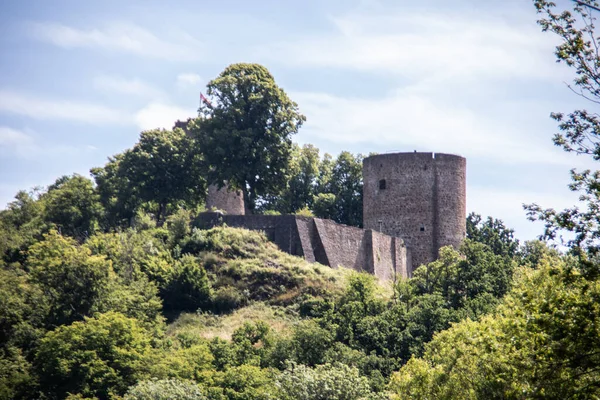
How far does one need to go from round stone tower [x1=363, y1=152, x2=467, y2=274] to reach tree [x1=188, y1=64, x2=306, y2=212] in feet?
17.8

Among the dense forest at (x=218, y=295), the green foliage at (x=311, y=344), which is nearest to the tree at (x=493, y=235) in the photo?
the dense forest at (x=218, y=295)

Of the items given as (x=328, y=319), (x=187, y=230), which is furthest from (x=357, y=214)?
(x=328, y=319)

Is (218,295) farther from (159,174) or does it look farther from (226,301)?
(159,174)

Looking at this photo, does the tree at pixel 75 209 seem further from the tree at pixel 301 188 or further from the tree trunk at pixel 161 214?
the tree at pixel 301 188

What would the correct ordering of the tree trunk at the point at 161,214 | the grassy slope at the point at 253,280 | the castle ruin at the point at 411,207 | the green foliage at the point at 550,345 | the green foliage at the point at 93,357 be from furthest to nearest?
1. the tree trunk at the point at 161,214
2. the castle ruin at the point at 411,207
3. the grassy slope at the point at 253,280
4. the green foliage at the point at 93,357
5. the green foliage at the point at 550,345

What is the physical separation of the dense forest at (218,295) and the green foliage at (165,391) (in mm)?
79

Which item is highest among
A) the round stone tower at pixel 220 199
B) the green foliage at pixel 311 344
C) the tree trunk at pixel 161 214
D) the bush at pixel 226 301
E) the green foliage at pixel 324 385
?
A: the round stone tower at pixel 220 199

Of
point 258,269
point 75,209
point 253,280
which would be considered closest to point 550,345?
point 253,280

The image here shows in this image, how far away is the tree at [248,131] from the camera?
55.4 metres

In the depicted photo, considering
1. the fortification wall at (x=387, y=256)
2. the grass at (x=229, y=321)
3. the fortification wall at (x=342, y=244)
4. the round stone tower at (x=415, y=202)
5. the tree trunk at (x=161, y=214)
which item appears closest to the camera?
the grass at (x=229, y=321)

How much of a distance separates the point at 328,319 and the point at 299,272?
496 centimetres

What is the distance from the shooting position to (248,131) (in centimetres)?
5538

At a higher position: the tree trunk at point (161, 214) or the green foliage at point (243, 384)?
the tree trunk at point (161, 214)

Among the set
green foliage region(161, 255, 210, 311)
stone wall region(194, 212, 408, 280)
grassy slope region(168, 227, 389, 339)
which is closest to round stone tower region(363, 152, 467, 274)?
stone wall region(194, 212, 408, 280)
